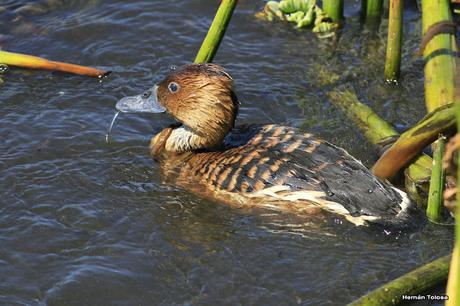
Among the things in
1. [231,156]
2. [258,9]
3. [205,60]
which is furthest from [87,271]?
[258,9]

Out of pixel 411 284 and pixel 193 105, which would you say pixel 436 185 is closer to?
pixel 411 284

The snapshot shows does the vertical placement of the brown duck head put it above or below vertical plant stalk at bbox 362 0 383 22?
below

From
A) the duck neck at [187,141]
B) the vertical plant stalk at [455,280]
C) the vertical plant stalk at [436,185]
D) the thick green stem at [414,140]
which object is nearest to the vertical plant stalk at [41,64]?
the duck neck at [187,141]

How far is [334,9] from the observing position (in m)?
8.09

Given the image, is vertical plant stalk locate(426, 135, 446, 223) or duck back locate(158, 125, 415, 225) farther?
duck back locate(158, 125, 415, 225)

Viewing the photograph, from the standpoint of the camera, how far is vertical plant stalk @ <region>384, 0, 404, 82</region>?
20.2ft

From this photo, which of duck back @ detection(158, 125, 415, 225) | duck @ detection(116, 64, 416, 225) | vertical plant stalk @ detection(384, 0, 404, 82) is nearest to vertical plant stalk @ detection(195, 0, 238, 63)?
duck @ detection(116, 64, 416, 225)

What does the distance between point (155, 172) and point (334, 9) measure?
9.22ft

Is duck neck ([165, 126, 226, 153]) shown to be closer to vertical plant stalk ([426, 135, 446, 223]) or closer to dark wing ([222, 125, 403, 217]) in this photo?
dark wing ([222, 125, 403, 217])

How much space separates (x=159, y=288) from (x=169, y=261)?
0.30 m

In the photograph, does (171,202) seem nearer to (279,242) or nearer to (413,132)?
(279,242)

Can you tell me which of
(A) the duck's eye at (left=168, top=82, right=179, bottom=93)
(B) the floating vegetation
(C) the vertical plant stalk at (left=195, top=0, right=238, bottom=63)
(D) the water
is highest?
(C) the vertical plant stalk at (left=195, top=0, right=238, bottom=63)

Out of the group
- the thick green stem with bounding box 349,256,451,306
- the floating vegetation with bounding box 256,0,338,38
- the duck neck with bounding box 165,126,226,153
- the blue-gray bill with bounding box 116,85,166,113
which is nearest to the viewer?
the thick green stem with bounding box 349,256,451,306

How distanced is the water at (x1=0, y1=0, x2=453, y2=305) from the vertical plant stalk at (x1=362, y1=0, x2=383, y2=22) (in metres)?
0.16
